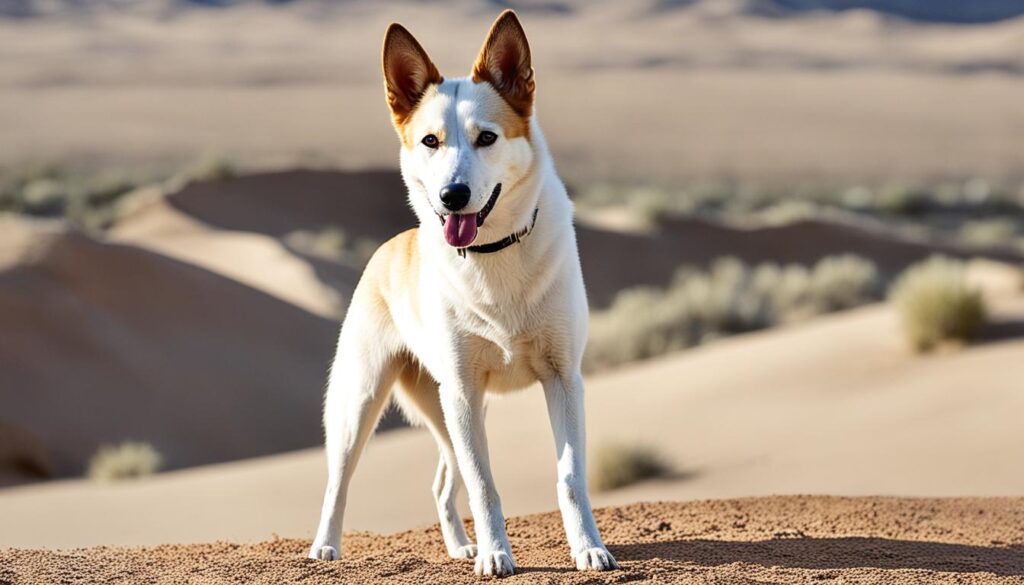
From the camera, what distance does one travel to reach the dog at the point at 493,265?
5.84 metres

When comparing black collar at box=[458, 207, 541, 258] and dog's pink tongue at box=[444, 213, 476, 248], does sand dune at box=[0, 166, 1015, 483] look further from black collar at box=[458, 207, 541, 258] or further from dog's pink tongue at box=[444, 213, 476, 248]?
dog's pink tongue at box=[444, 213, 476, 248]

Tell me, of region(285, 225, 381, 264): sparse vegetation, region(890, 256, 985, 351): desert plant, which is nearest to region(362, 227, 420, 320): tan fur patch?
region(890, 256, 985, 351): desert plant

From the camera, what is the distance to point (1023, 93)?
291 ft

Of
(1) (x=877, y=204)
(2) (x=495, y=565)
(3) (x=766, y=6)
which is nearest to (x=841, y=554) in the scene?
(2) (x=495, y=565)

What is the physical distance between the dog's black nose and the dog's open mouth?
0.11 m

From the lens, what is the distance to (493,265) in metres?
6.04

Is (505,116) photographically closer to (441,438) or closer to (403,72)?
(403,72)

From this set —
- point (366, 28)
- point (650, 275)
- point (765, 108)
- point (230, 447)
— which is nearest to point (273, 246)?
point (650, 275)

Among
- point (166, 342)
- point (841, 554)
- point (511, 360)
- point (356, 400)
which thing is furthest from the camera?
point (166, 342)

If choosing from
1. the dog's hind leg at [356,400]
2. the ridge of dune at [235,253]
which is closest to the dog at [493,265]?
the dog's hind leg at [356,400]

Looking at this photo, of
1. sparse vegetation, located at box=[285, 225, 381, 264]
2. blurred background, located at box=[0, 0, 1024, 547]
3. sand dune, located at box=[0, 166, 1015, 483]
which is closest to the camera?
blurred background, located at box=[0, 0, 1024, 547]

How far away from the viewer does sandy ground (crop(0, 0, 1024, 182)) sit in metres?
68.2

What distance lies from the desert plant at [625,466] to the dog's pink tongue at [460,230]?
7561 millimetres

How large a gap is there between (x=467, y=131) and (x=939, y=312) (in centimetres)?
1043
